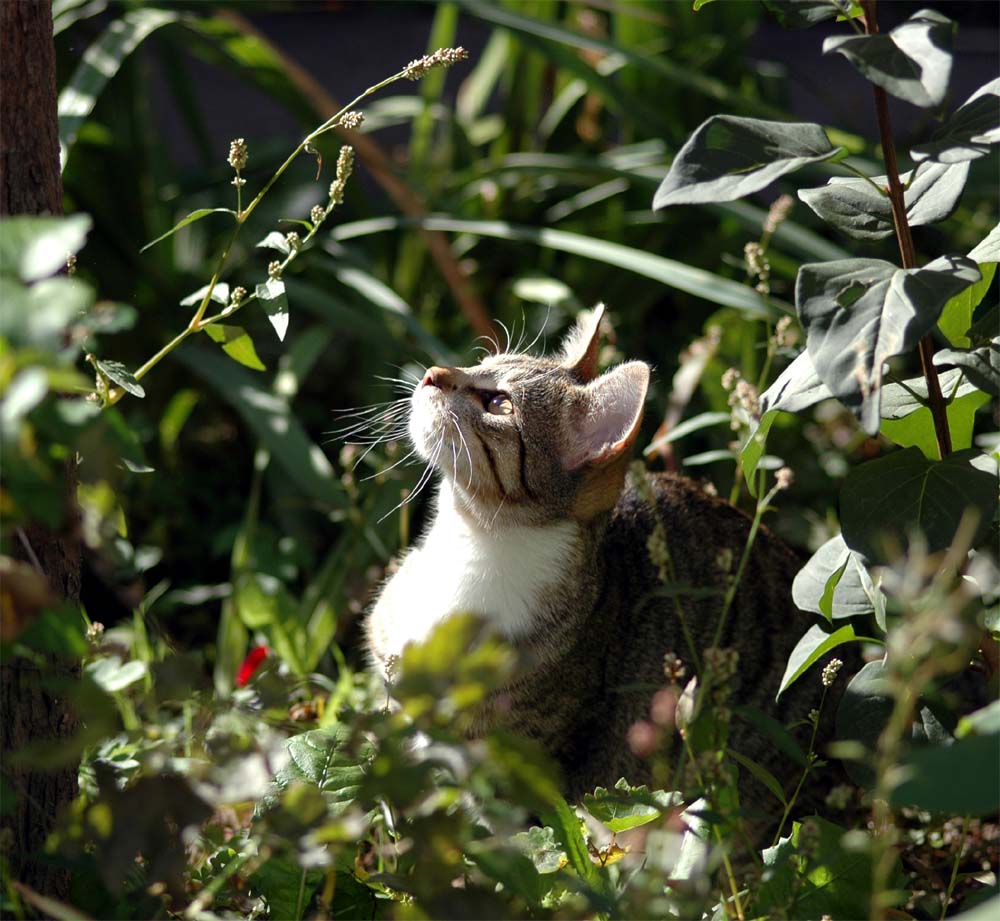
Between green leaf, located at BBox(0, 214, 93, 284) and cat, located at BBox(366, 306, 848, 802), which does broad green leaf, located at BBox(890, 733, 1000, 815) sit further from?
cat, located at BBox(366, 306, 848, 802)

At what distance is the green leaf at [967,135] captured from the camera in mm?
1287

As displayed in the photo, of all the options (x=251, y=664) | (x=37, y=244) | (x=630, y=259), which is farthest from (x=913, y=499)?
(x=630, y=259)

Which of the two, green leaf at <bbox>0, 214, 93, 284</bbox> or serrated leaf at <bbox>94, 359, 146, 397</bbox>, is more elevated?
green leaf at <bbox>0, 214, 93, 284</bbox>

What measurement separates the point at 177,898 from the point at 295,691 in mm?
1031

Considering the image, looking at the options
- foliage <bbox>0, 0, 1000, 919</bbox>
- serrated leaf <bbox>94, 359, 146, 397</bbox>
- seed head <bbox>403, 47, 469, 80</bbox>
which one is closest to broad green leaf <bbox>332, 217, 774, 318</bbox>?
foliage <bbox>0, 0, 1000, 919</bbox>

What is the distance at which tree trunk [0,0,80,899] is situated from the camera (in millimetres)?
1332

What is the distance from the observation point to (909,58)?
1.23 metres

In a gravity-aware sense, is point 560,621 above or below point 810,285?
below

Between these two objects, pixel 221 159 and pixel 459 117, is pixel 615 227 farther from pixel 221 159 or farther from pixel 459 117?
pixel 221 159

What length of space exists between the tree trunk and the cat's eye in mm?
902

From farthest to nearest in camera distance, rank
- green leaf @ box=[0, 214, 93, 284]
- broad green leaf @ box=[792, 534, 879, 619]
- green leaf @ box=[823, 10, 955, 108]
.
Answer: broad green leaf @ box=[792, 534, 879, 619] → green leaf @ box=[823, 10, 955, 108] → green leaf @ box=[0, 214, 93, 284]

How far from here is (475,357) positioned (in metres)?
3.25

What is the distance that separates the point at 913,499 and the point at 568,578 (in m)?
0.80

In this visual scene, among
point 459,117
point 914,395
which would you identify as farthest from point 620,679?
point 459,117
